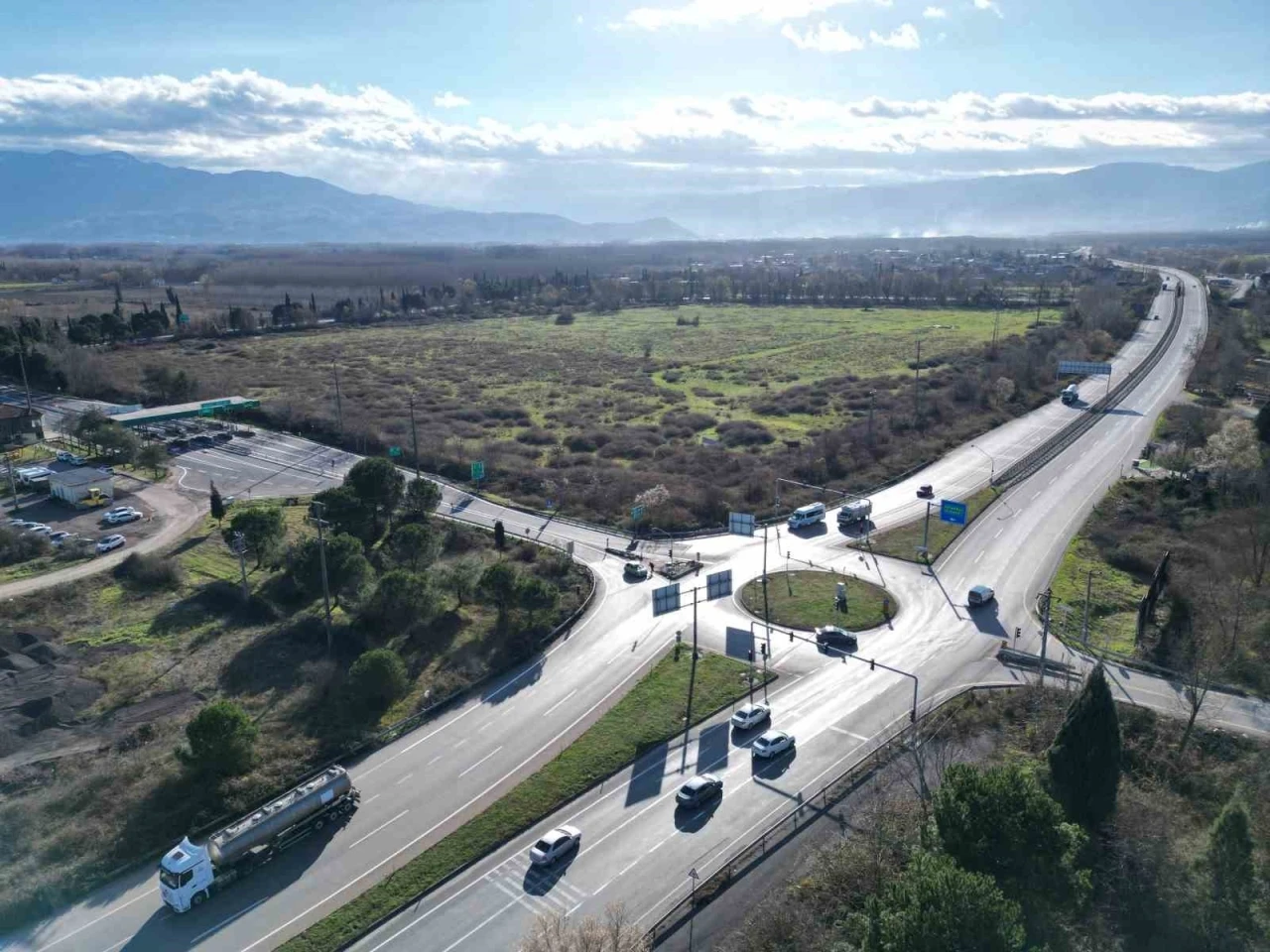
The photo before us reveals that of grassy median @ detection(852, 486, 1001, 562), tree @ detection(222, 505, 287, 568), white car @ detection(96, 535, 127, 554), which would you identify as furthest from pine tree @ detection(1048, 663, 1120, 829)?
white car @ detection(96, 535, 127, 554)

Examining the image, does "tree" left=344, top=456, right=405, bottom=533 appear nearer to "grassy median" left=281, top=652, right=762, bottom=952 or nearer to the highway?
the highway

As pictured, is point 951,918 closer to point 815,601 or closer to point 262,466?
point 815,601

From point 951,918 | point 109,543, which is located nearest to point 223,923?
point 951,918

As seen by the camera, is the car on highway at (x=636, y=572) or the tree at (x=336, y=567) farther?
the car on highway at (x=636, y=572)

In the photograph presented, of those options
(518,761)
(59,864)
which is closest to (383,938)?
(518,761)

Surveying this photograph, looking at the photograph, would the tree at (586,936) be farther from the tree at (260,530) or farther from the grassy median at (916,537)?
the grassy median at (916,537)

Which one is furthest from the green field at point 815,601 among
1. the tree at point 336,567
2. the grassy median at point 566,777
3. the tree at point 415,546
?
the tree at point 336,567

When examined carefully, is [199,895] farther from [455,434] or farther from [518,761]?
[455,434]
